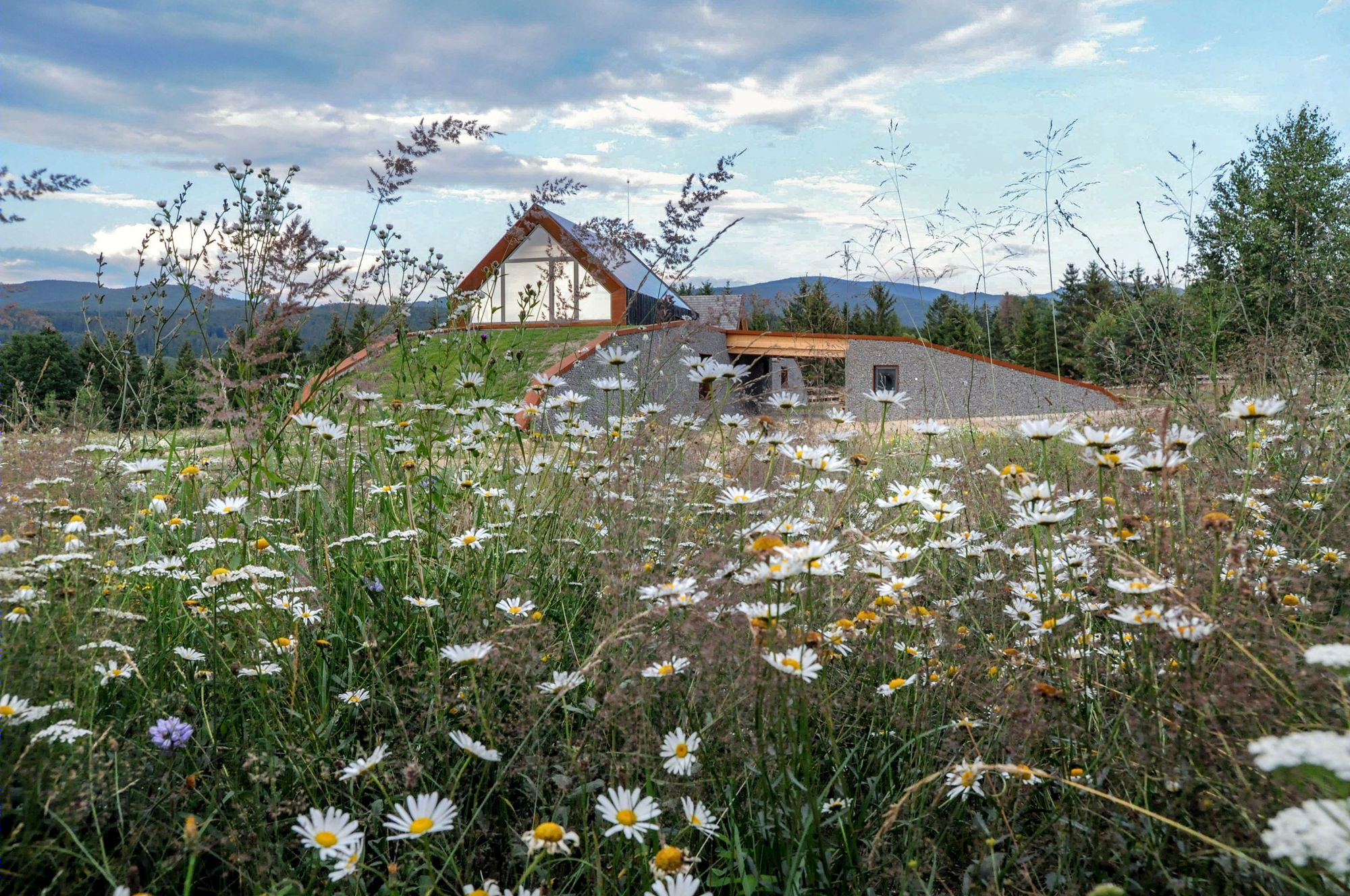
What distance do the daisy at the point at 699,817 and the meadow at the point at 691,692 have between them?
1 cm

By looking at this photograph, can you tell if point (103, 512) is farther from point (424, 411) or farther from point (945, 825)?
point (945, 825)

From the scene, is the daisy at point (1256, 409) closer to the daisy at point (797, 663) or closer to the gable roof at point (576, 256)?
the daisy at point (797, 663)

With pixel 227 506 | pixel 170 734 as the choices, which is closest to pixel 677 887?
pixel 170 734

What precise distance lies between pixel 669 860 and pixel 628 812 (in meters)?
0.10

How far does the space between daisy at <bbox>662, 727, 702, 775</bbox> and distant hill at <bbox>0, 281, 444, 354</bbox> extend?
1.81m

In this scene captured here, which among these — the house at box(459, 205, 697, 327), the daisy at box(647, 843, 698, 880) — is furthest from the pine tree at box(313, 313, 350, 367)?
the daisy at box(647, 843, 698, 880)

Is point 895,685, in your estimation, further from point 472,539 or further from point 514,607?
point 472,539

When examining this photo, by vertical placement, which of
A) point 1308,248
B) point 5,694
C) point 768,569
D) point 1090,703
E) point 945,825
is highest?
point 1308,248

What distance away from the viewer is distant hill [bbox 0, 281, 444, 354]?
7.88 feet

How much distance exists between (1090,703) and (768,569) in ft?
2.52

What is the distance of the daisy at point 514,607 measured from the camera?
64.9 inches

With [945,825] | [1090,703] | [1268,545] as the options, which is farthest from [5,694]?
Answer: [1268,545]

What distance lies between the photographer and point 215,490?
9.75 feet

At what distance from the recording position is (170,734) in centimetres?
140
